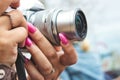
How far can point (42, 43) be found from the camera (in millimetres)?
457

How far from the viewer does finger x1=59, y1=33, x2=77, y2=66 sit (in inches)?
18.7

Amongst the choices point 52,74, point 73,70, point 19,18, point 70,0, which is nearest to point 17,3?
point 19,18

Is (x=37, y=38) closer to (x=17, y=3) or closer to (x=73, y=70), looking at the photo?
(x=17, y=3)

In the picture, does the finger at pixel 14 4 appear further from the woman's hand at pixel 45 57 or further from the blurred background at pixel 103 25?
the blurred background at pixel 103 25

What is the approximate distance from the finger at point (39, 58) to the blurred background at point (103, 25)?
36.0 inches

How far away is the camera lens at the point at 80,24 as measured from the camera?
17.6 inches

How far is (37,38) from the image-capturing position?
451 millimetres

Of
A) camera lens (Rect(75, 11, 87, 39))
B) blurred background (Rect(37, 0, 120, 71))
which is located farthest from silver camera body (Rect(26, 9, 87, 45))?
blurred background (Rect(37, 0, 120, 71))

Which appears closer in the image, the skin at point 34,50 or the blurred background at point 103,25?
the skin at point 34,50

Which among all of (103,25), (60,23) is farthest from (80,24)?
(103,25)

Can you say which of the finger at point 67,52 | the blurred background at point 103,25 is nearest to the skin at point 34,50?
the finger at point 67,52

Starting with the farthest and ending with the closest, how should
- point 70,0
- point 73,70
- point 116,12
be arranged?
point 116,12 < point 70,0 < point 73,70

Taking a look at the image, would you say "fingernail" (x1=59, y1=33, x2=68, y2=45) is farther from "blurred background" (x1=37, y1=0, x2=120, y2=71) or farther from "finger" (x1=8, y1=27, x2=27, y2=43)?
"blurred background" (x1=37, y1=0, x2=120, y2=71)

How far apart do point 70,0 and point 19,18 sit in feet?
3.81
